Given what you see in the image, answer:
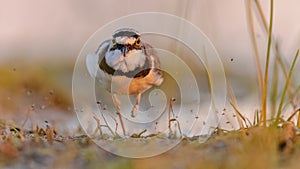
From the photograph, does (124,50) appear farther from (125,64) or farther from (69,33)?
(69,33)

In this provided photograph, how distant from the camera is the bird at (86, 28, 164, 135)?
2.81m

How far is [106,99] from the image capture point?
5.18 metres

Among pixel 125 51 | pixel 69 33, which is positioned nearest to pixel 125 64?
pixel 125 51

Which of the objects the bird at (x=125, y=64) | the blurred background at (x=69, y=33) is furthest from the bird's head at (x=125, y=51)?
the blurred background at (x=69, y=33)

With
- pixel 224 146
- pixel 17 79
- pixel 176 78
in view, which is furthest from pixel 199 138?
pixel 17 79

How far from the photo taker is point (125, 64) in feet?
9.42

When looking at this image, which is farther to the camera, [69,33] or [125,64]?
[69,33]

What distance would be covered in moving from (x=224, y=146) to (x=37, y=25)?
5405 millimetres

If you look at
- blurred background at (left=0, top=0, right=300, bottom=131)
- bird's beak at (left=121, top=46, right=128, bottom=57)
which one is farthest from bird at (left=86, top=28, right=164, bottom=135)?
blurred background at (left=0, top=0, right=300, bottom=131)

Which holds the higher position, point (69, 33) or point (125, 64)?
point (69, 33)

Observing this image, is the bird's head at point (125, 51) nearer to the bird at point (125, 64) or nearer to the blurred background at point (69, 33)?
the bird at point (125, 64)

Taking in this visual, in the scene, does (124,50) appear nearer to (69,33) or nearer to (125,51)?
(125,51)

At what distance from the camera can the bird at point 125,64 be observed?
2814mm

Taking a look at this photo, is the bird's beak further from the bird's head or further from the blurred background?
the blurred background
